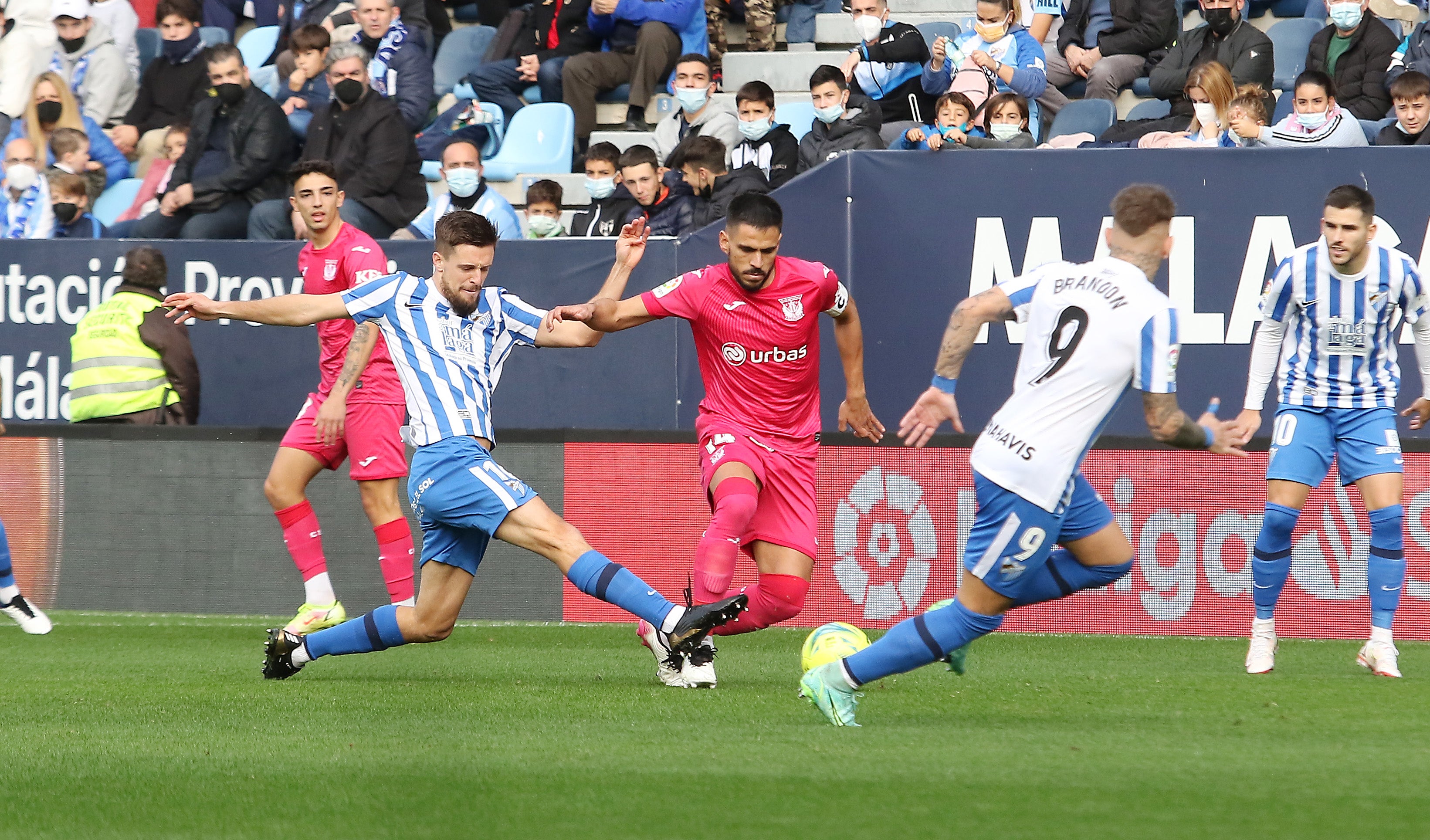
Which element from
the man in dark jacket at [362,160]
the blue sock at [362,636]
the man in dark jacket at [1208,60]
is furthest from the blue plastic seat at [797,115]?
the blue sock at [362,636]

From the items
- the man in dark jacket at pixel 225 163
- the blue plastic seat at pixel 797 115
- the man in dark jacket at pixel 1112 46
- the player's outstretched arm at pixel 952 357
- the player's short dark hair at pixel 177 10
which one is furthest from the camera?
the player's short dark hair at pixel 177 10

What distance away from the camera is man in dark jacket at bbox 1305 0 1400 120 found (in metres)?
11.1

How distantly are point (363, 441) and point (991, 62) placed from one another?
215 inches

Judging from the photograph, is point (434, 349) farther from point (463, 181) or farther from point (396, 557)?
point (463, 181)

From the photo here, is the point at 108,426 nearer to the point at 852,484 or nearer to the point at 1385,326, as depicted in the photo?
the point at 852,484

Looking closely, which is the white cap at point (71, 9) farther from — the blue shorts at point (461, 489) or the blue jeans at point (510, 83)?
the blue shorts at point (461, 489)

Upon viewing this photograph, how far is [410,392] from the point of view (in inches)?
268

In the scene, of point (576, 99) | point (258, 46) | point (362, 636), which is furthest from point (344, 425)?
point (258, 46)

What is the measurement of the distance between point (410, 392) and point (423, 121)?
26.1 ft

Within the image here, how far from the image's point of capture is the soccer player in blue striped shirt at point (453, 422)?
661cm

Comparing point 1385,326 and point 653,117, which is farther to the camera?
point 653,117

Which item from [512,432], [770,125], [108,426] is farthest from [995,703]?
[108,426]

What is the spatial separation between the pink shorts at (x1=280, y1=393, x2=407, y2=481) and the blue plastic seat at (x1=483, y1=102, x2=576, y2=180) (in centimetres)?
499

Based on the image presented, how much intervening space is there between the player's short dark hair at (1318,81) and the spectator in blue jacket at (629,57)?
5143 millimetres
